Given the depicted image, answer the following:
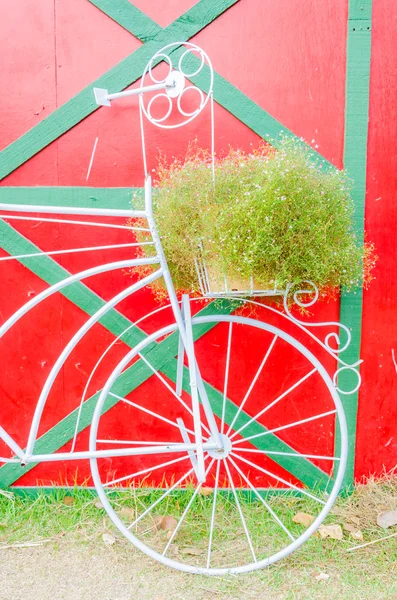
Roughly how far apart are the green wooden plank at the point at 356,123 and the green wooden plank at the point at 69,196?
1.09m

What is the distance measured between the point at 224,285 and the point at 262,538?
1.28m

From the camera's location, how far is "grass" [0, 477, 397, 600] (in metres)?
2.39

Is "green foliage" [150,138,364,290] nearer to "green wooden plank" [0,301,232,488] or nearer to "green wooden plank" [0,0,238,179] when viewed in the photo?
"green wooden plank" [0,301,232,488]

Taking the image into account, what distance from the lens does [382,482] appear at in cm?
295

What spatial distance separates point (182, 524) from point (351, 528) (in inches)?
31.9

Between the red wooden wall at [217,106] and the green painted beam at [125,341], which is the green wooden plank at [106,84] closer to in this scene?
the red wooden wall at [217,106]

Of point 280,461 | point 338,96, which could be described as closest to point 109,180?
point 338,96

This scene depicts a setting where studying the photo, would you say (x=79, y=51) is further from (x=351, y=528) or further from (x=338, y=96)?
(x=351, y=528)

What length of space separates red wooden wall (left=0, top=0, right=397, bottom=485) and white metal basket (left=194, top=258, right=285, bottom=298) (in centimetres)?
66

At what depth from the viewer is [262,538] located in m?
2.68

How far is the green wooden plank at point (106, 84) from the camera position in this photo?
9.09ft

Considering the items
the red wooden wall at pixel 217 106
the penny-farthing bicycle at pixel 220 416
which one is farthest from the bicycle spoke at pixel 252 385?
the red wooden wall at pixel 217 106

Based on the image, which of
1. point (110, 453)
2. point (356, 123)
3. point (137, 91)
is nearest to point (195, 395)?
point (110, 453)

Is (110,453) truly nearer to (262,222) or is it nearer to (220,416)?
(220,416)
